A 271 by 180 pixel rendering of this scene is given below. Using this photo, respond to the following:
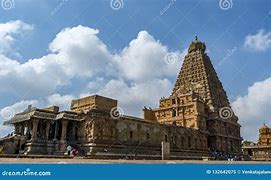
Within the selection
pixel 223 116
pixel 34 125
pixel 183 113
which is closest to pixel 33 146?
pixel 34 125

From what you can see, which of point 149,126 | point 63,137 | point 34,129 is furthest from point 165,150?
point 34,129

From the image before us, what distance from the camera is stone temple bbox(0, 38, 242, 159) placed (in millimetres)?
35438

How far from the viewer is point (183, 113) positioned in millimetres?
57469

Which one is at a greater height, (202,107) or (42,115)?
(202,107)

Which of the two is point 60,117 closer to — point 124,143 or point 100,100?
point 100,100

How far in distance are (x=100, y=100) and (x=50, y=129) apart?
24.4 ft

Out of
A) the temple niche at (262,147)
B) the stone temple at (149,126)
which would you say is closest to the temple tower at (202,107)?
the stone temple at (149,126)

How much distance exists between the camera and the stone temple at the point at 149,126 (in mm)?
35438

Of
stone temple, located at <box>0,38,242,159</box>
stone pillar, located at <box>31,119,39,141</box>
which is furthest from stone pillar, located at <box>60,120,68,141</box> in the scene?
stone pillar, located at <box>31,119,39,141</box>

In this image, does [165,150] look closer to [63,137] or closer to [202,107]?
[63,137]

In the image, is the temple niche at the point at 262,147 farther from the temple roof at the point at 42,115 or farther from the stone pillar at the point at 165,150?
the temple roof at the point at 42,115

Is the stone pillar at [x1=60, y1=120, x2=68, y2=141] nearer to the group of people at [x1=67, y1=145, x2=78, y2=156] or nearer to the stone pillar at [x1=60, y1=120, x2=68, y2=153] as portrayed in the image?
the stone pillar at [x1=60, y1=120, x2=68, y2=153]

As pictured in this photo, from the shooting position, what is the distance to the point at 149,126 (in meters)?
44.5
